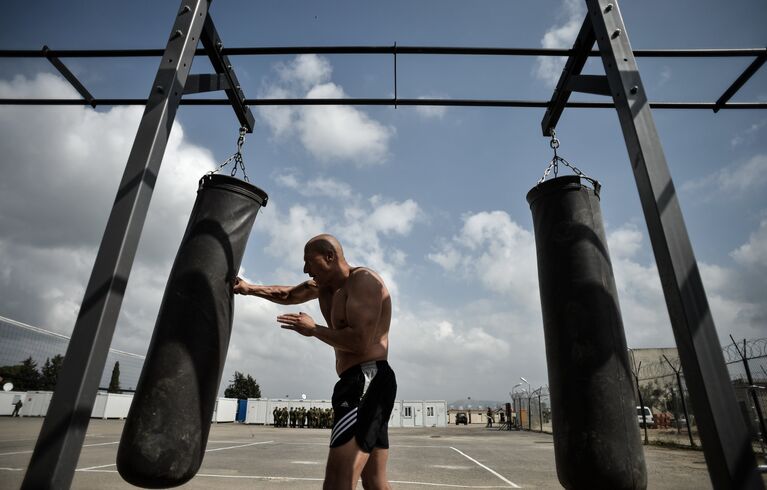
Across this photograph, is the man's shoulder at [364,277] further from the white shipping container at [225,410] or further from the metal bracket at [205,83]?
the white shipping container at [225,410]

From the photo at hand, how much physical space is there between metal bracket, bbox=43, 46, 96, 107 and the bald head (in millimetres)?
3062

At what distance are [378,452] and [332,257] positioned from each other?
1199 mm

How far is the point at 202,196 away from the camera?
2.94 meters

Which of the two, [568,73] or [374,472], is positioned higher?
[568,73]

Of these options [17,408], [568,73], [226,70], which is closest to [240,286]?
[226,70]

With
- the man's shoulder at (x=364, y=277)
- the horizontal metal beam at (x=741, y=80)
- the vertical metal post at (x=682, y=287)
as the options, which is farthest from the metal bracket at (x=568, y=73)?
the man's shoulder at (x=364, y=277)

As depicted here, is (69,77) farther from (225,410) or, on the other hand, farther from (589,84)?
(225,410)

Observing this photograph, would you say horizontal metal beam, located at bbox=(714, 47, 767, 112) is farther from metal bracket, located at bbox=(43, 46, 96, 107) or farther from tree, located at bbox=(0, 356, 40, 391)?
tree, located at bbox=(0, 356, 40, 391)

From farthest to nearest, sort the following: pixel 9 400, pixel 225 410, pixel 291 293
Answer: pixel 225 410 → pixel 9 400 → pixel 291 293

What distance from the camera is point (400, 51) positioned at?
144 inches

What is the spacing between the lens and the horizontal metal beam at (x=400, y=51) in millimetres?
3533

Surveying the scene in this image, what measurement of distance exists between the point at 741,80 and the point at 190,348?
4888 mm

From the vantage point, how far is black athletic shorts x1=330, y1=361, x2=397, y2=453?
2.31 m

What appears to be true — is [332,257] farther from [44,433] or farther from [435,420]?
[435,420]
